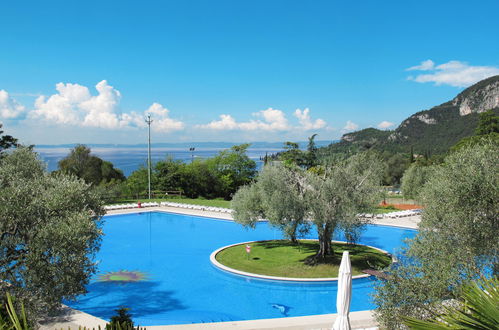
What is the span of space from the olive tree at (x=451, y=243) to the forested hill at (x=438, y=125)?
95425mm

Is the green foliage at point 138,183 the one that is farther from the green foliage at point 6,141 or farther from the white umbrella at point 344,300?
the white umbrella at point 344,300

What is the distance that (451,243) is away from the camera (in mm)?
10281

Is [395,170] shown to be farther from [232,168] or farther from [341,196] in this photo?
[341,196]

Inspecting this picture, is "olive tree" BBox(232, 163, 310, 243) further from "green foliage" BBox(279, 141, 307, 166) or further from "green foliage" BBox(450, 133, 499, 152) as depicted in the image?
"green foliage" BBox(279, 141, 307, 166)

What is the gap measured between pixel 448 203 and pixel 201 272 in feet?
37.4

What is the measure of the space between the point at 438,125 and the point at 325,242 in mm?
121340

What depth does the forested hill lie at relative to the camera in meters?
107

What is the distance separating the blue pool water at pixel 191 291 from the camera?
1328cm

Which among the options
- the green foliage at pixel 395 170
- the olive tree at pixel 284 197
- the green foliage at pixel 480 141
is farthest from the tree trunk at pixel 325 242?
the green foliage at pixel 395 170

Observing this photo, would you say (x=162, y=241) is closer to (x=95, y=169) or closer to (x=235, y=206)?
(x=235, y=206)

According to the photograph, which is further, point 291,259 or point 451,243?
point 291,259

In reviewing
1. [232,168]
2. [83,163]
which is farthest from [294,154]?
[83,163]

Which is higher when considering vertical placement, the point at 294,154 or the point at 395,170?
the point at 294,154

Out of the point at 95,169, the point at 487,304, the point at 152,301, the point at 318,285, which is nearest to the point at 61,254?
the point at 152,301
